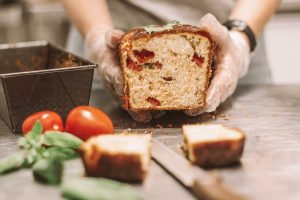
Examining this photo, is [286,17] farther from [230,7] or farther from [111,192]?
[111,192]

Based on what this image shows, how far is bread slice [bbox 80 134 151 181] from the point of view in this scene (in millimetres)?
1466

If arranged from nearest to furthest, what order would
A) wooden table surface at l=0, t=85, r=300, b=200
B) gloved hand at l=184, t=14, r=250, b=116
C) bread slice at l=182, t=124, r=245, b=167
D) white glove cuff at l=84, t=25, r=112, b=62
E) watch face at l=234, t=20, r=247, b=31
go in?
wooden table surface at l=0, t=85, r=300, b=200 → bread slice at l=182, t=124, r=245, b=167 → gloved hand at l=184, t=14, r=250, b=116 → white glove cuff at l=84, t=25, r=112, b=62 → watch face at l=234, t=20, r=247, b=31

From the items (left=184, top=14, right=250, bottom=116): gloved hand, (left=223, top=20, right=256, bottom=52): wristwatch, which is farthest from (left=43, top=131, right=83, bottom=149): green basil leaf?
(left=223, top=20, right=256, bottom=52): wristwatch

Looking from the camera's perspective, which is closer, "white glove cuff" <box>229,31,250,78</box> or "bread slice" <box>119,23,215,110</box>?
→ "bread slice" <box>119,23,215,110</box>

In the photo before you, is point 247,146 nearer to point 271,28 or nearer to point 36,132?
point 36,132

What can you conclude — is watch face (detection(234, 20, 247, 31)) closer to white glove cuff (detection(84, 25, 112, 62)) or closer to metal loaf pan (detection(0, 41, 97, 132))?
white glove cuff (detection(84, 25, 112, 62))

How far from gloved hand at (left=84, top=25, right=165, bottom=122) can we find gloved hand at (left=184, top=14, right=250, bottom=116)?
7.0 inches

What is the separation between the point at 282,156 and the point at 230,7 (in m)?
1.29

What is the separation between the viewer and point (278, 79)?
12.4ft

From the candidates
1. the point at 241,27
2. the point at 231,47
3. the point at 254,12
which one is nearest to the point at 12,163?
the point at 231,47

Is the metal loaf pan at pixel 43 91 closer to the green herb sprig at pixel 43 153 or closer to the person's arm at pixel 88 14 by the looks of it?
the green herb sprig at pixel 43 153

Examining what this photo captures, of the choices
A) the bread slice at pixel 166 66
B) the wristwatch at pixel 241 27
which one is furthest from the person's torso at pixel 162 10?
the bread slice at pixel 166 66

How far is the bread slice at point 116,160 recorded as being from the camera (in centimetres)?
147

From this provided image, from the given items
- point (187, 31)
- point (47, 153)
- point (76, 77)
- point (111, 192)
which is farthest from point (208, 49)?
point (111, 192)
